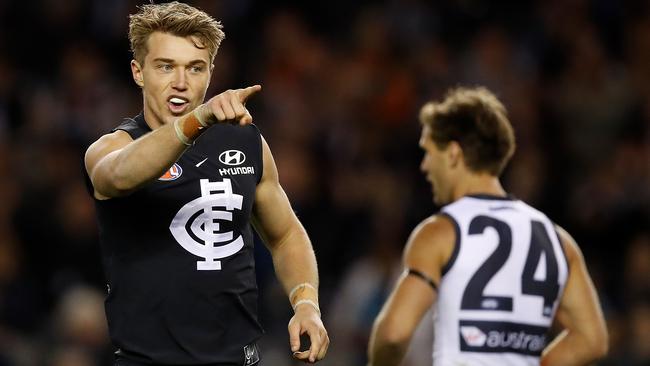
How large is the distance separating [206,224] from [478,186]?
1.66 m

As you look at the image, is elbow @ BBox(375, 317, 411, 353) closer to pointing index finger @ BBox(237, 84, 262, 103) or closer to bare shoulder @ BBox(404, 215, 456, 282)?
bare shoulder @ BBox(404, 215, 456, 282)

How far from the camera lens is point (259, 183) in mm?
4574

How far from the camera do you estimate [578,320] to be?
217 inches

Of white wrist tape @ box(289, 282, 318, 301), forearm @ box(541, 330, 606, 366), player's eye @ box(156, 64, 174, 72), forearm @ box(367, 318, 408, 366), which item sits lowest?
forearm @ box(541, 330, 606, 366)

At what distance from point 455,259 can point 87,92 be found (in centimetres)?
679

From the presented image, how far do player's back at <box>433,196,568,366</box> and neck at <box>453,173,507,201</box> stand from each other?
0.15m

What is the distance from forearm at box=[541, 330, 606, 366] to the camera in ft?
18.0

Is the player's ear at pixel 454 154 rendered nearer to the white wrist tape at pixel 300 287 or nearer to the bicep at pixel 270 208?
the bicep at pixel 270 208

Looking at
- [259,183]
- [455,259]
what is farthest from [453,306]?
[259,183]

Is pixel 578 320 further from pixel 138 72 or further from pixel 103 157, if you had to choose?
pixel 103 157

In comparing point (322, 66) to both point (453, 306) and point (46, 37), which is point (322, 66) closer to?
point (46, 37)

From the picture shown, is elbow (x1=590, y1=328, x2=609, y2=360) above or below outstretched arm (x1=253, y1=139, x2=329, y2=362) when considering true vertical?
below

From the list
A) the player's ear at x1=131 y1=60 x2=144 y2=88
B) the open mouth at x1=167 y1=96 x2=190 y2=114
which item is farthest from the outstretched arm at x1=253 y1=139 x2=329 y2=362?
the player's ear at x1=131 y1=60 x2=144 y2=88

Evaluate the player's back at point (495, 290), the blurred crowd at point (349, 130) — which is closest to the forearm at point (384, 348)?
the player's back at point (495, 290)
